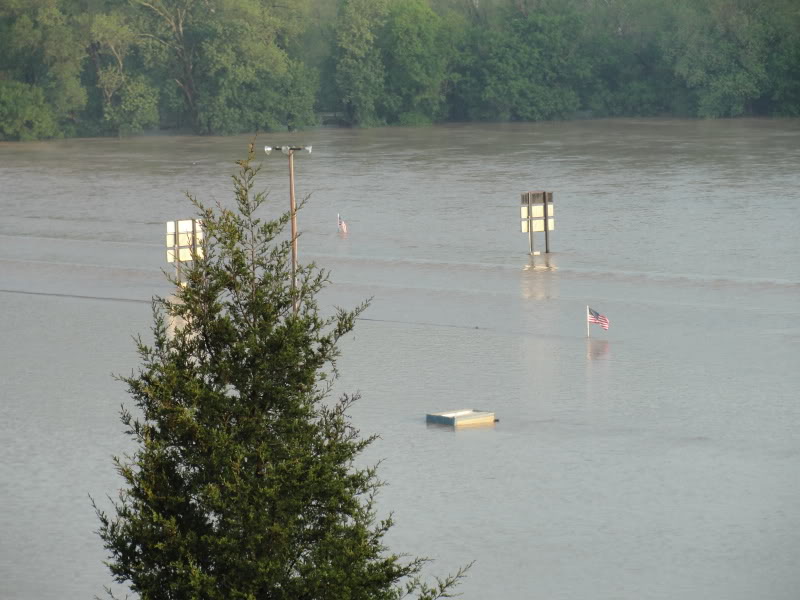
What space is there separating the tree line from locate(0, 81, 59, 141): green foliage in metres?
0.12

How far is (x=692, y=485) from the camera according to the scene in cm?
1959

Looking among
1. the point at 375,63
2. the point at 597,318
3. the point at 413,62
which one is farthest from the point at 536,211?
the point at 413,62

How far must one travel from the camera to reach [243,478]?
10062mm

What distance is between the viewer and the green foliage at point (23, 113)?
9362cm

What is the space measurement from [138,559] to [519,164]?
63.0 metres

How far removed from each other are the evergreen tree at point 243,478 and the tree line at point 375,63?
281 feet

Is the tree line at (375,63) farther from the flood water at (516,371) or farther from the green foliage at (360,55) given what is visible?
the flood water at (516,371)

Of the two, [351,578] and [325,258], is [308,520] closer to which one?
[351,578]

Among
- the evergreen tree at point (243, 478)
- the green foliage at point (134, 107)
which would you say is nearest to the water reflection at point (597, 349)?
the evergreen tree at point (243, 478)

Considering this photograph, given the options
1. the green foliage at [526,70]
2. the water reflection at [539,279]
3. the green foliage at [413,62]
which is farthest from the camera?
the green foliage at [526,70]

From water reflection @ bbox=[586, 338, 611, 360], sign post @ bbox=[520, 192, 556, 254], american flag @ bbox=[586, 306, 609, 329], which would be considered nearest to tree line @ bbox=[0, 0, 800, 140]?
sign post @ bbox=[520, 192, 556, 254]

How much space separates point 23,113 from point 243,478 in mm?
88128

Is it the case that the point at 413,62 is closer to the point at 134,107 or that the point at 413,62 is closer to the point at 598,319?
the point at 134,107

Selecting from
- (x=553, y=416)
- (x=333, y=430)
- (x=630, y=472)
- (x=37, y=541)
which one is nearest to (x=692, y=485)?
(x=630, y=472)
